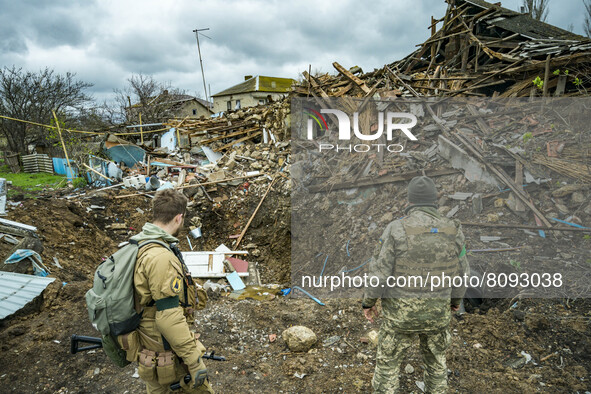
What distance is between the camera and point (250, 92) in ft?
124

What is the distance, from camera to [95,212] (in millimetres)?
8625

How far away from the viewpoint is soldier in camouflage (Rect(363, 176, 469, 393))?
2477mm

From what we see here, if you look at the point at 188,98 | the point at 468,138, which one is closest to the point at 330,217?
the point at 468,138

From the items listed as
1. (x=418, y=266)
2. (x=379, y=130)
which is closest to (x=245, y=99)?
(x=379, y=130)

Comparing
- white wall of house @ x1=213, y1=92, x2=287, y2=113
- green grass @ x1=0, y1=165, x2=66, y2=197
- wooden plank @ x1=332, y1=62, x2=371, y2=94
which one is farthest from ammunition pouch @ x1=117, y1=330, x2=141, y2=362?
white wall of house @ x1=213, y1=92, x2=287, y2=113

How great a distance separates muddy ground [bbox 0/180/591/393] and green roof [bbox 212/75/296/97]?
35537 millimetres

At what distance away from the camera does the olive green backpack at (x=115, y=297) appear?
6.02 feet

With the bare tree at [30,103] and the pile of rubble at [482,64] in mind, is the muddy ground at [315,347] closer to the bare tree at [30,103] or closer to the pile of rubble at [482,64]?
the pile of rubble at [482,64]

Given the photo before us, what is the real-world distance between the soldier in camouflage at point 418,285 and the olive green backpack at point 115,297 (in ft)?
5.54

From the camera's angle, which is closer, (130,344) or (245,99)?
(130,344)

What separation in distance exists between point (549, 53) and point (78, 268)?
34.0 feet

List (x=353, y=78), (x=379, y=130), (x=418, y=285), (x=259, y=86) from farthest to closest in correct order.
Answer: (x=259, y=86), (x=353, y=78), (x=379, y=130), (x=418, y=285)

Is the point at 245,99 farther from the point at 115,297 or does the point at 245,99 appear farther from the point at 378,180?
the point at 115,297

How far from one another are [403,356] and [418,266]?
0.76 m
